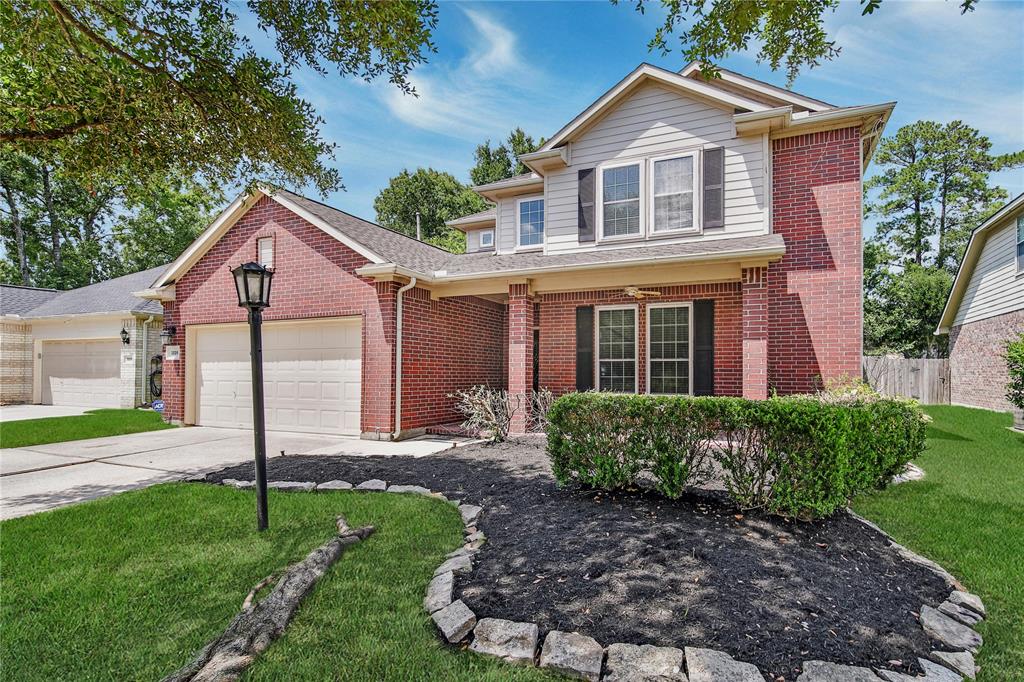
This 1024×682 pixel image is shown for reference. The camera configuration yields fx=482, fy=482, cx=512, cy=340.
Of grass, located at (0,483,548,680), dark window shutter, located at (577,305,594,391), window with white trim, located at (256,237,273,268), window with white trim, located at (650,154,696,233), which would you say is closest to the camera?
grass, located at (0,483,548,680)

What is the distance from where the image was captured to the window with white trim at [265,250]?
10414 mm

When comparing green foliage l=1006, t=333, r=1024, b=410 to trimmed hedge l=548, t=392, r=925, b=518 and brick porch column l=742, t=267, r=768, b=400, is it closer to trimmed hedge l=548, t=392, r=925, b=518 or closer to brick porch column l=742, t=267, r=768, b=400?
brick porch column l=742, t=267, r=768, b=400

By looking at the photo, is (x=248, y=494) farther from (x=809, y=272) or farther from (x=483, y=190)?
(x=809, y=272)

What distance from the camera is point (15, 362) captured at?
55.2ft

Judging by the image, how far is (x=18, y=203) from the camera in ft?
87.1

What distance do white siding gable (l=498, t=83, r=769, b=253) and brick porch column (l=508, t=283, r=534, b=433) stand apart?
1572 millimetres

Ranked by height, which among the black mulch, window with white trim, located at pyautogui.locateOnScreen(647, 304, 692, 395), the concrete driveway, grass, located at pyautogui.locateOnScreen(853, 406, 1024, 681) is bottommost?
the concrete driveway

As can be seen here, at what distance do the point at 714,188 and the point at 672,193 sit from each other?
0.75 m

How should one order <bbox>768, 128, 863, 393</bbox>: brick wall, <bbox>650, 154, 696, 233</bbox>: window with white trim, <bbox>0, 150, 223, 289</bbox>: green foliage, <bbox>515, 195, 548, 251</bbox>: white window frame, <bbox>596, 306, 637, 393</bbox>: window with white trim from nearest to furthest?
1. <bbox>768, 128, 863, 393</bbox>: brick wall
2. <bbox>650, 154, 696, 233</bbox>: window with white trim
3. <bbox>596, 306, 637, 393</bbox>: window with white trim
4. <bbox>515, 195, 548, 251</bbox>: white window frame
5. <bbox>0, 150, 223, 289</bbox>: green foliage

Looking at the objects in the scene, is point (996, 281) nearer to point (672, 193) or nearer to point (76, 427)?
Result: point (672, 193)

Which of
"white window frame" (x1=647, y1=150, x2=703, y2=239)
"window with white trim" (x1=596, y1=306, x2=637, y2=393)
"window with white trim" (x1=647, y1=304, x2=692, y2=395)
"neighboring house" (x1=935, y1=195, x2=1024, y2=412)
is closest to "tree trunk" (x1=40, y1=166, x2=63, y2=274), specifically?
"window with white trim" (x1=596, y1=306, x2=637, y2=393)

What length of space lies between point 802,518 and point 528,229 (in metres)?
8.41

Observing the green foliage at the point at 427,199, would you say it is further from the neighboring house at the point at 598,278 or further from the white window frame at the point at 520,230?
the neighboring house at the point at 598,278

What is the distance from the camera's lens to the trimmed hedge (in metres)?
3.94
